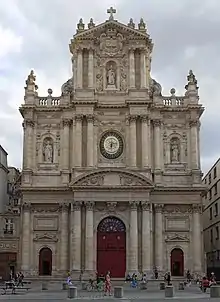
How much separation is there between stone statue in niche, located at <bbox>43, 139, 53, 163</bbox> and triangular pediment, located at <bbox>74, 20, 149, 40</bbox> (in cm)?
1200

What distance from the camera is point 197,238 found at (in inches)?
2331

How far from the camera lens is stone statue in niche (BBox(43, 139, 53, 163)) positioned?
62.3m

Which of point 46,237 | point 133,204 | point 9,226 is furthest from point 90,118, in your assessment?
point 9,226

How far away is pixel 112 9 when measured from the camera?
65.9 meters

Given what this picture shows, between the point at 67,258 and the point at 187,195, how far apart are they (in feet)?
45.6

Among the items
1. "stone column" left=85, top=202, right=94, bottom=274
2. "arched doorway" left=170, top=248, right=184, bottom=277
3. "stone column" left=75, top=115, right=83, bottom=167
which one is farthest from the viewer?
→ "stone column" left=75, top=115, right=83, bottom=167

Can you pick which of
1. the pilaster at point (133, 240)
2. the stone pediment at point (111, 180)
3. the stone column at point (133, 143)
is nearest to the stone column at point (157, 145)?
the stone column at point (133, 143)

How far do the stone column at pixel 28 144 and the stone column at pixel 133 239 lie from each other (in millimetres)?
11818

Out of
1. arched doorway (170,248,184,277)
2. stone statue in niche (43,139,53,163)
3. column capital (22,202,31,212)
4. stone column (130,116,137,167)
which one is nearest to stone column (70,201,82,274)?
column capital (22,202,31,212)

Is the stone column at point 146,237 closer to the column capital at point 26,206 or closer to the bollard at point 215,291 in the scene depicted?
the column capital at point 26,206

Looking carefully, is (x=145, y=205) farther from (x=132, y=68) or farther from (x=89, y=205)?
(x=132, y=68)

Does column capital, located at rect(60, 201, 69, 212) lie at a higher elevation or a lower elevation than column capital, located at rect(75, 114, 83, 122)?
lower

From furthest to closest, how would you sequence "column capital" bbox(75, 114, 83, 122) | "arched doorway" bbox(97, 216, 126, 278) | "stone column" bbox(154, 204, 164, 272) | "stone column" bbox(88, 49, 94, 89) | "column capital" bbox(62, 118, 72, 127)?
"stone column" bbox(88, 49, 94, 89), "column capital" bbox(62, 118, 72, 127), "column capital" bbox(75, 114, 83, 122), "arched doorway" bbox(97, 216, 126, 278), "stone column" bbox(154, 204, 164, 272)

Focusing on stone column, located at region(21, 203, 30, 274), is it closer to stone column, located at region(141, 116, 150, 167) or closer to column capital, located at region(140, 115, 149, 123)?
stone column, located at region(141, 116, 150, 167)
